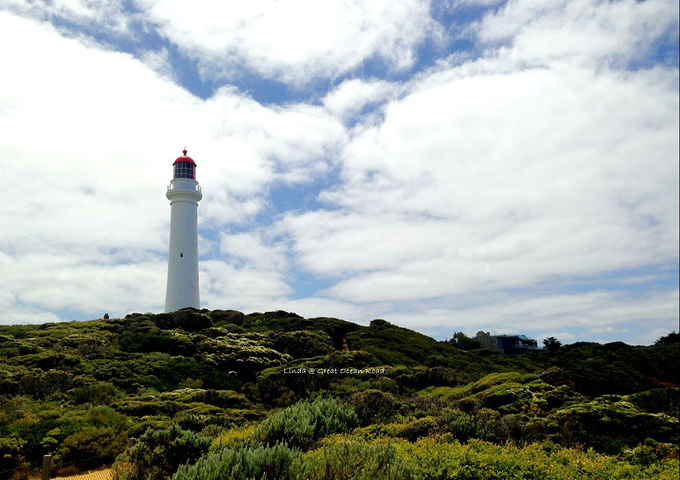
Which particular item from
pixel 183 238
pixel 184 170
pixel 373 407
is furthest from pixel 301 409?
pixel 184 170

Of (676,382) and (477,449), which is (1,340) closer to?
(477,449)

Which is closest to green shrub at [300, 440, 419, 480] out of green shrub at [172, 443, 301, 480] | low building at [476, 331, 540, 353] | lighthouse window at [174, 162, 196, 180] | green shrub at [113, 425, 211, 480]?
green shrub at [172, 443, 301, 480]

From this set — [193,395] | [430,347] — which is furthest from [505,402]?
[430,347]

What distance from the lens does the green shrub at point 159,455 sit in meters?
9.30

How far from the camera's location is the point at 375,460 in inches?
281

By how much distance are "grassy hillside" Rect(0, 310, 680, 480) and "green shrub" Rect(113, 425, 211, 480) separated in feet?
0.09

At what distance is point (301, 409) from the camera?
1141 cm

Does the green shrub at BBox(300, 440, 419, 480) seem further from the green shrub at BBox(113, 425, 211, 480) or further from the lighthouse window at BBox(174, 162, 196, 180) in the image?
the lighthouse window at BBox(174, 162, 196, 180)

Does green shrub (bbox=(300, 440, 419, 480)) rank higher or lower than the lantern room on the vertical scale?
lower

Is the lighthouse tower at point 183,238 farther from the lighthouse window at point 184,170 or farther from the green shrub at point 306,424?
the green shrub at point 306,424

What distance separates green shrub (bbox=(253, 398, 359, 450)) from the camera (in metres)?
9.78

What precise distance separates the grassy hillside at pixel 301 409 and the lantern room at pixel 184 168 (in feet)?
54.5

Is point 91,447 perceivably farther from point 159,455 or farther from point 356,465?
point 356,465

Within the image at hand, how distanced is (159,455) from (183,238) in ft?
109
